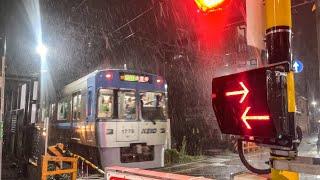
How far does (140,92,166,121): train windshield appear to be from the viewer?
1308 centimetres

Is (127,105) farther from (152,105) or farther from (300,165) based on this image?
(300,165)

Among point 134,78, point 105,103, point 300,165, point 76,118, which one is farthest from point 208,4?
point 76,118

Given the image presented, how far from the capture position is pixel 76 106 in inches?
563

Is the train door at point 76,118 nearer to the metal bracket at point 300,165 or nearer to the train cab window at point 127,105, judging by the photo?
the train cab window at point 127,105

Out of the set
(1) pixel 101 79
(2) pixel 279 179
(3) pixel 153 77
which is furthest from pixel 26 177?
(2) pixel 279 179

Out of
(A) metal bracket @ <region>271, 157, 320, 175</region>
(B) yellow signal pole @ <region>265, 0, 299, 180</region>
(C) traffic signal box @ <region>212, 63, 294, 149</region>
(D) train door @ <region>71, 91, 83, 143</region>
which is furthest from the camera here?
(D) train door @ <region>71, 91, 83, 143</region>

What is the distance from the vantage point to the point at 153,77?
1352cm

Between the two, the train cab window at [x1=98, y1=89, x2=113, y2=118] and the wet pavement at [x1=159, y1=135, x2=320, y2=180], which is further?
the train cab window at [x1=98, y1=89, x2=113, y2=118]

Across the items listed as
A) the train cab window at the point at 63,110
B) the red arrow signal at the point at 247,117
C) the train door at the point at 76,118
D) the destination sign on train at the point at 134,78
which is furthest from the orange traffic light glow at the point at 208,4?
the train cab window at the point at 63,110

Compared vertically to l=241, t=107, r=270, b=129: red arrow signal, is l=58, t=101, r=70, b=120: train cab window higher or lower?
higher

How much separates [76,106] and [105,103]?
2.58m

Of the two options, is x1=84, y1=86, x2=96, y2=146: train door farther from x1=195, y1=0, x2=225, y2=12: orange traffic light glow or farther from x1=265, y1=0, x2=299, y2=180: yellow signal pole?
x1=265, y1=0, x2=299, y2=180: yellow signal pole

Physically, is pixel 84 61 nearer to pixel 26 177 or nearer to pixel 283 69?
pixel 26 177

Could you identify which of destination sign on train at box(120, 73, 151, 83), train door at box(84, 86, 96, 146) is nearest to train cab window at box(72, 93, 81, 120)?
train door at box(84, 86, 96, 146)
